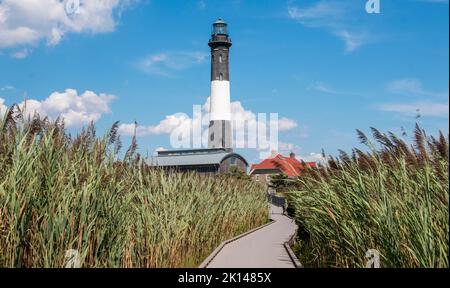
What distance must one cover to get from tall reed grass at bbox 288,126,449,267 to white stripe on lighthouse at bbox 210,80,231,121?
40.6 m

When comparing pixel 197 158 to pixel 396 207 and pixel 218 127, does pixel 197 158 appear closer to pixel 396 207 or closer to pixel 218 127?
pixel 218 127

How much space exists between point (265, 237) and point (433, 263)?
10365 millimetres

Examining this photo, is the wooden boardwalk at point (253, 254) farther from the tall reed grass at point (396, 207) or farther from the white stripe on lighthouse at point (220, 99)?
the white stripe on lighthouse at point (220, 99)

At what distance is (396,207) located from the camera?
4.79 meters

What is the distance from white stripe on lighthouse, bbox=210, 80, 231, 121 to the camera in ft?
156

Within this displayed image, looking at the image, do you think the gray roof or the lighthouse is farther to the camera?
the gray roof

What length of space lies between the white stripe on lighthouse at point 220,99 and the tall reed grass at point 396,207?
133 ft

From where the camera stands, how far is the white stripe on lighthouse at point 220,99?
156ft

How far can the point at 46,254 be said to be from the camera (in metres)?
4.41

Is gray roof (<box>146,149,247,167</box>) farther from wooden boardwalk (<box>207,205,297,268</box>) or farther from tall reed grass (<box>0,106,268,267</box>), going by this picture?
tall reed grass (<box>0,106,268,267</box>)

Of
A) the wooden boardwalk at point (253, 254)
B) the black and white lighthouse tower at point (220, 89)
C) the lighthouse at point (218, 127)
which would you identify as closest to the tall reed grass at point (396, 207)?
the wooden boardwalk at point (253, 254)

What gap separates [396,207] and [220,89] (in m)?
43.3

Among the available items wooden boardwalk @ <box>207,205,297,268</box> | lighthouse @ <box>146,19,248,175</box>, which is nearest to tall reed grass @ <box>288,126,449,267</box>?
wooden boardwalk @ <box>207,205,297,268</box>

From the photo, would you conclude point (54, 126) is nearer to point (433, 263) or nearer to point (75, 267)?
point (75, 267)
